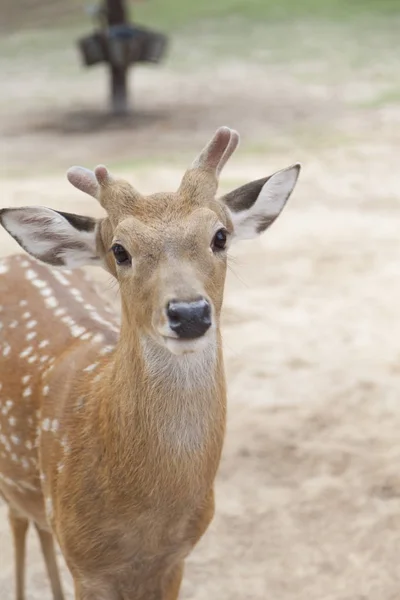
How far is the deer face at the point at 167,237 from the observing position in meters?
2.41

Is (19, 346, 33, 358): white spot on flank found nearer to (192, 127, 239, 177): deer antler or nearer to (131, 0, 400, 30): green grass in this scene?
(192, 127, 239, 177): deer antler

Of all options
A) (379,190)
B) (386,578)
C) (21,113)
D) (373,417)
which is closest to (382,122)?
(379,190)

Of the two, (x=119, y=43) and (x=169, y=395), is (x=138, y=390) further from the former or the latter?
(x=119, y=43)

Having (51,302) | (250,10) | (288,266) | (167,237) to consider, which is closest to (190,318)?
(167,237)

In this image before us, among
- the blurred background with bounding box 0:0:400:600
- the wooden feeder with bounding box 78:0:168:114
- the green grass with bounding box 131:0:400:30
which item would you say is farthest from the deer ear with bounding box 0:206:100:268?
the green grass with bounding box 131:0:400:30

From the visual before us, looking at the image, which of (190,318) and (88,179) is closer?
(190,318)

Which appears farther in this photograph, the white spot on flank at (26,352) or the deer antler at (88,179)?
the white spot on flank at (26,352)

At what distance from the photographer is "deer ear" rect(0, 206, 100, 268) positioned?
112 inches

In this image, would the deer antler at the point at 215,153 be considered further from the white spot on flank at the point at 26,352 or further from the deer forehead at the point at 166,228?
the white spot on flank at the point at 26,352

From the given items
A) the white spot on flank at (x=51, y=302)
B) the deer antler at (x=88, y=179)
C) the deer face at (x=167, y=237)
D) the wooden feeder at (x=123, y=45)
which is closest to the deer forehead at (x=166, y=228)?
the deer face at (x=167, y=237)

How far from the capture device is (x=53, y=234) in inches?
114

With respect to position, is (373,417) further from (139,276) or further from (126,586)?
(139,276)

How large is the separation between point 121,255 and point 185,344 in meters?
0.42

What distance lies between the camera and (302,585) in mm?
3812
